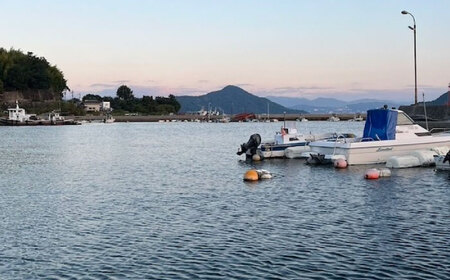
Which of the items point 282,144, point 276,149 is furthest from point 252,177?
point 282,144

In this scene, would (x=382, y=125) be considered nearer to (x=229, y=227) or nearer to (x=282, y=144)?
(x=282, y=144)

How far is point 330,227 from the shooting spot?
24.6 metres

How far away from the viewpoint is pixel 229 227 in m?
25.1

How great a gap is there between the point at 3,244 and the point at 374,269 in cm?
1360

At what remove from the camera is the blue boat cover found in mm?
48656

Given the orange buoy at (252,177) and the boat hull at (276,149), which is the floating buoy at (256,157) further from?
the orange buoy at (252,177)

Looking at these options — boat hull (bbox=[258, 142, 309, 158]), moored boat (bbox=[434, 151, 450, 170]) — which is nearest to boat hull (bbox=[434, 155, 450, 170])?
moored boat (bbox=[434, 151, 450, 170])

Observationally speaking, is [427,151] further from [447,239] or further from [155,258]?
[155,258]

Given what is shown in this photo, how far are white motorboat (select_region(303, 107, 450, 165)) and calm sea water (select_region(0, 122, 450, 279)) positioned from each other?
3.05m

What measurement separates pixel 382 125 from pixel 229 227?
89.4ft

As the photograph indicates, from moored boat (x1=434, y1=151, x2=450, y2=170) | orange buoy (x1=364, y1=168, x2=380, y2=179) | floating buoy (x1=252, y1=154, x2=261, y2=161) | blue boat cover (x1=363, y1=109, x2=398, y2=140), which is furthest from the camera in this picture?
floating buoy (x1=252, y1=154, x2=261, y2=161)

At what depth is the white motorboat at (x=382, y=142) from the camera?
4772 centimetres

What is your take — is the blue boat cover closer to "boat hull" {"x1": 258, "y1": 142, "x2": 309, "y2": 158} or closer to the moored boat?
Result: the moored boat

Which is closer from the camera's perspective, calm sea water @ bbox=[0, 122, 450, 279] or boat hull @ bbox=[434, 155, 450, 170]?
calm sea water @ bbox=[0, 122, 450, 279]
